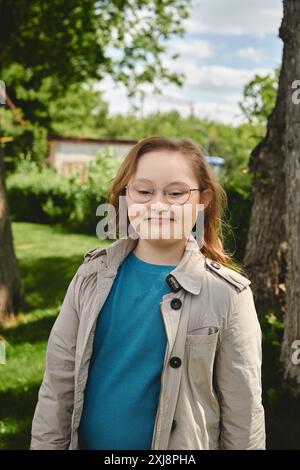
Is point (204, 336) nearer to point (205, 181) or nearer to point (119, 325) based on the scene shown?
point (119, 325)

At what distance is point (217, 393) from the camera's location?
2.01m

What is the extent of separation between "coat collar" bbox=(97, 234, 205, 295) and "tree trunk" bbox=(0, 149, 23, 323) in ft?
15.8

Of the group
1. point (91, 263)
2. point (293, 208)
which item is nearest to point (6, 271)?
point (293, 208)

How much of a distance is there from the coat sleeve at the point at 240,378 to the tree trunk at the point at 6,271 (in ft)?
16.7

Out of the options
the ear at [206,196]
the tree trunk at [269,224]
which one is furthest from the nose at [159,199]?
the tree trunk at [269,224]

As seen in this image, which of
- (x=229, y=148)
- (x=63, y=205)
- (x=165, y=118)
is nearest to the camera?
(x=63, y=205)

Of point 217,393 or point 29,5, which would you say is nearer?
point 217,393

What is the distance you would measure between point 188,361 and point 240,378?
200mm

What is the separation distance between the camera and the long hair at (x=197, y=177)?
214 cm

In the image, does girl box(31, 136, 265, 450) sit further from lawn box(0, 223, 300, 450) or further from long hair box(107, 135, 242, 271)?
lawn box(0, 223, 300, 450)

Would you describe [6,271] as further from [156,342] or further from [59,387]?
[156,342]
